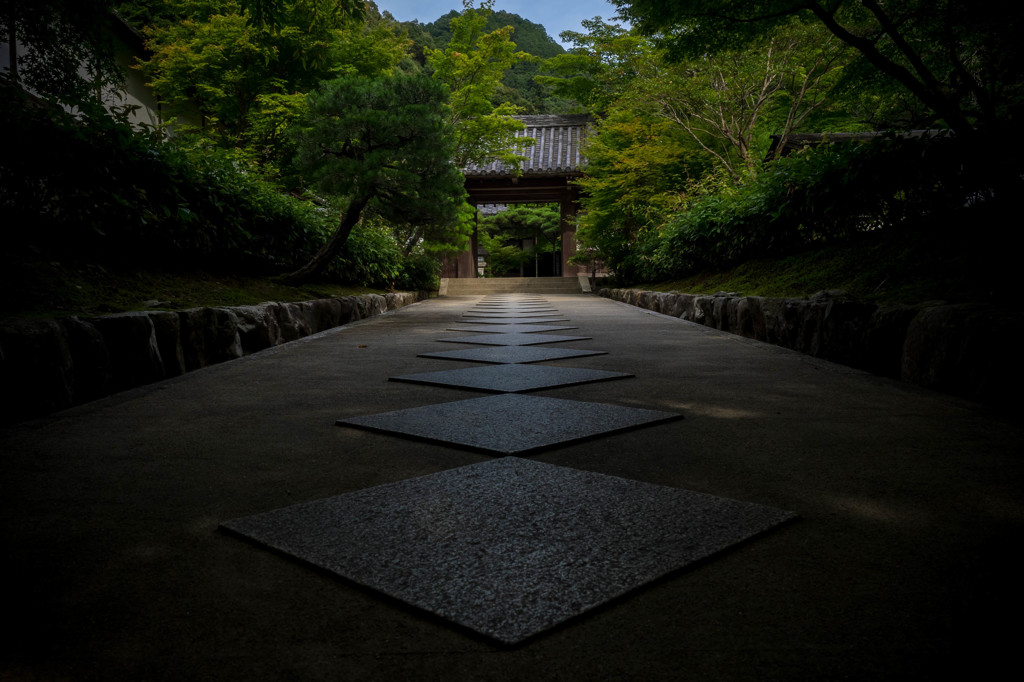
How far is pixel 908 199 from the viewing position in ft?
11.6

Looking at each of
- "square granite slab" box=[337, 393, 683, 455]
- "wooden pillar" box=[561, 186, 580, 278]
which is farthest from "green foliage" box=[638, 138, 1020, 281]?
"wooden pillar" box=[561, 186, 580, 278]

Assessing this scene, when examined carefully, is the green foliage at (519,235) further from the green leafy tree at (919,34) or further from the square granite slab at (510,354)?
the square granite slab at (510,354)

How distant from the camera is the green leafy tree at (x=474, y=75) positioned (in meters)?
11.1

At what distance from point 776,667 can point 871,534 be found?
435mm

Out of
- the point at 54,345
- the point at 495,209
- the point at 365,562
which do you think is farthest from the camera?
the point at 495,209

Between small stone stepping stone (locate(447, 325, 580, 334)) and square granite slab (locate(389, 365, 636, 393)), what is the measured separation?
1.93 m

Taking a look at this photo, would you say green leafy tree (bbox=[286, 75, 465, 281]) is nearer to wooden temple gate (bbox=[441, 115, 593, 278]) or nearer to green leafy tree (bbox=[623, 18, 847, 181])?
green leafy tree (bbox=[623, 18, 847, 181])

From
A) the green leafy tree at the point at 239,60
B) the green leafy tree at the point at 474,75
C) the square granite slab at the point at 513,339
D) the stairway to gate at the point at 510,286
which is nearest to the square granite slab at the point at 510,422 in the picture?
the square granite slab at the point at 513,339

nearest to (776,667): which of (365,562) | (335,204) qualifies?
(365,562)

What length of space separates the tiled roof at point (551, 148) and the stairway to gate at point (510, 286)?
297 centimetres

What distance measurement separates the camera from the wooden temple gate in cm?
1575

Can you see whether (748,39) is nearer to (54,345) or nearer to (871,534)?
(871,534)

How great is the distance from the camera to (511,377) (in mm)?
2463

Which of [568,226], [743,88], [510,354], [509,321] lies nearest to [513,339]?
[510,354]
